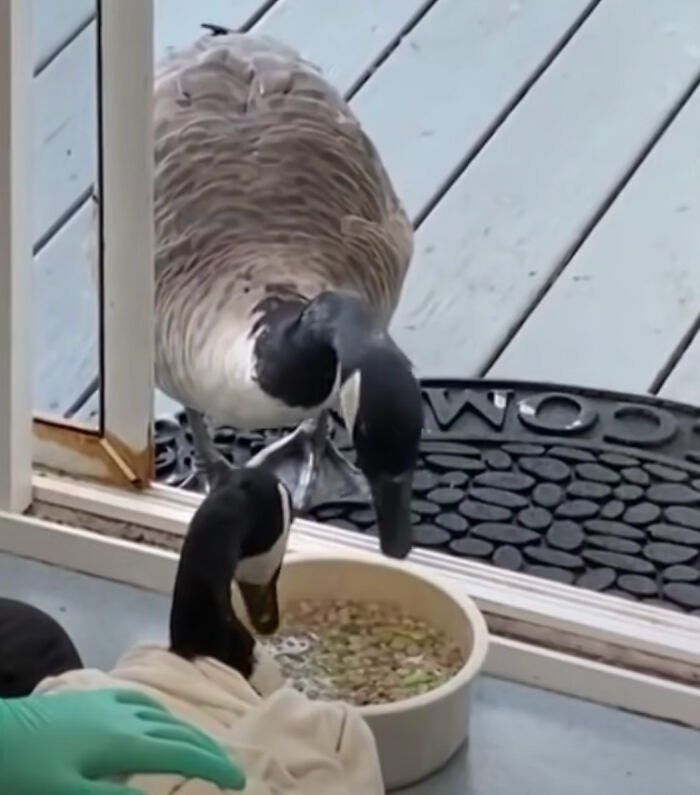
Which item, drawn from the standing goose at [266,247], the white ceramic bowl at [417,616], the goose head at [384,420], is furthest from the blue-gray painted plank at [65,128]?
the white ceramic bowl at [417,616]

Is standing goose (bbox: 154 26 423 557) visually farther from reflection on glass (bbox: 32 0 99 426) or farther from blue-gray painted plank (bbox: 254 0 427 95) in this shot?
blue-gray painted plank (bbox: 254 0 427 95)

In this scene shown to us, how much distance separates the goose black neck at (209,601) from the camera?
983 millimetres

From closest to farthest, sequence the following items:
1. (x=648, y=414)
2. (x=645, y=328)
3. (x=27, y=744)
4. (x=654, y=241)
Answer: (x=27, y=744) < (x=648, y=414) < (x=645, y=328) < (x=654, y=241)

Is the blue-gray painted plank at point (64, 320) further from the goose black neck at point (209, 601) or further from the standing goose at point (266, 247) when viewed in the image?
the goose black neck at point (209, 601)

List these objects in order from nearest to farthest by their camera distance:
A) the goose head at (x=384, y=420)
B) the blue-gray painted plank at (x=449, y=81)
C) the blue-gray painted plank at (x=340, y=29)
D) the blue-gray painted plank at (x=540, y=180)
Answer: the goose head at (x=384, y=420) < the blue-gray painted plank at (x=540, y=180) < the blue-gray painted plank at (x=449, y=81) < the blue-gray painted plank at (x=340, y=29)

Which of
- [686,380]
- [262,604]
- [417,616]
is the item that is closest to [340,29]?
[686,380]

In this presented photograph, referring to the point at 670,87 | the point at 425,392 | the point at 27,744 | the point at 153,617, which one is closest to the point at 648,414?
the point at 425,392

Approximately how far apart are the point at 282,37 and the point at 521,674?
3.85 ft

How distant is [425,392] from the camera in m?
1.70

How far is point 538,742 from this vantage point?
121cm

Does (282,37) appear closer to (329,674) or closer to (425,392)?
(425,392)

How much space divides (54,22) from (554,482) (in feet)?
1.81

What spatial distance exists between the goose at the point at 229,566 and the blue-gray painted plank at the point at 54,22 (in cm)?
41

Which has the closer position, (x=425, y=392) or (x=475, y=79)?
(x=425, y=392)
